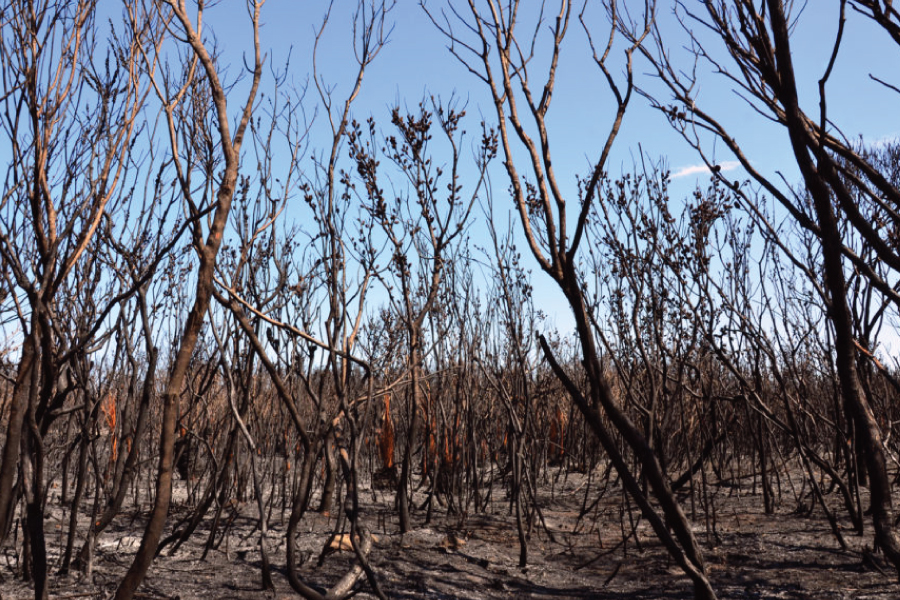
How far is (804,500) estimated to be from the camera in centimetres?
605

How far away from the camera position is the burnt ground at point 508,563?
12.6ft

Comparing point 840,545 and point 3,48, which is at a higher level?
point 3,48

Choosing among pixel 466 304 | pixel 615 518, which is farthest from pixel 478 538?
pixel 466 304

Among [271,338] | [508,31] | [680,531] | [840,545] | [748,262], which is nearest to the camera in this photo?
[680,531]

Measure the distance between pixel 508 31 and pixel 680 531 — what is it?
1.72m

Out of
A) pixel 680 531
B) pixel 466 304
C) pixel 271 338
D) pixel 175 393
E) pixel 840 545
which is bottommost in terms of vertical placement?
pixel 840 545

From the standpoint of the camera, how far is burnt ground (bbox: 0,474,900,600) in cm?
384

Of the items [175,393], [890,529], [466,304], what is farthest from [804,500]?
[175,393]

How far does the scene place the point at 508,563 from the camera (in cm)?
472

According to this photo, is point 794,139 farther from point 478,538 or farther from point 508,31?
point 478,538

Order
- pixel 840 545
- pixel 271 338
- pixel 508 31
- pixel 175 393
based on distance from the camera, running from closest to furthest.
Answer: pixel 175 393
pixel 508 31
pixel 271 338
pixel 840 545

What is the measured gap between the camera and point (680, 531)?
2.23 metres

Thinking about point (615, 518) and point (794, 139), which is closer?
point (794, 139)

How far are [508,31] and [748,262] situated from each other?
4.18 m
